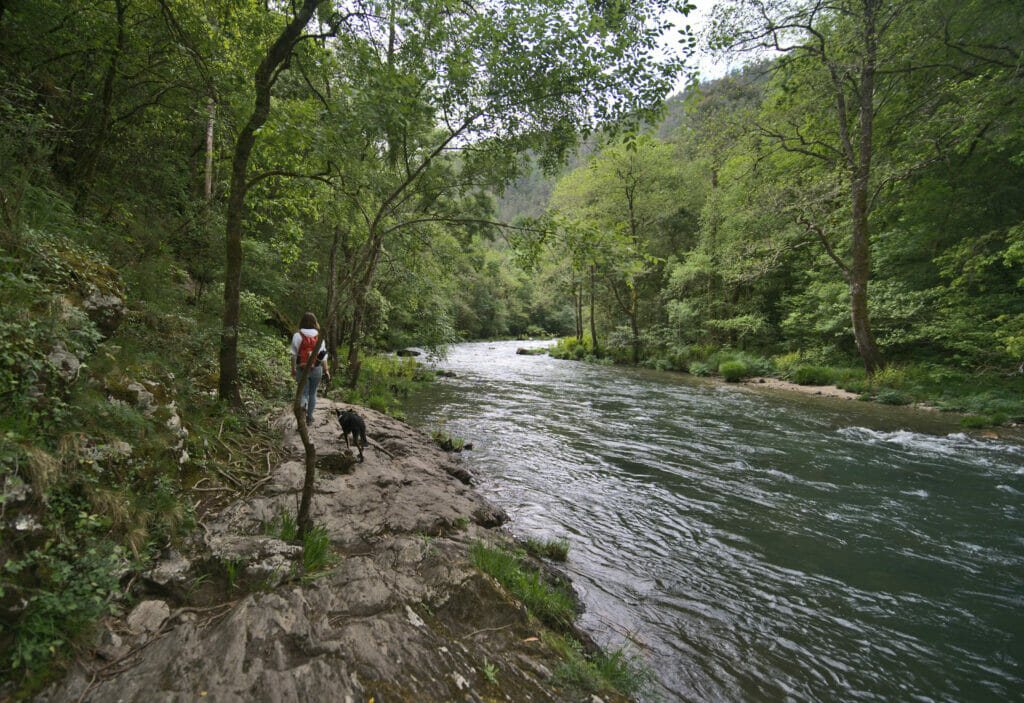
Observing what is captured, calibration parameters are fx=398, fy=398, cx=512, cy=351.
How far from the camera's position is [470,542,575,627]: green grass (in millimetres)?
3791

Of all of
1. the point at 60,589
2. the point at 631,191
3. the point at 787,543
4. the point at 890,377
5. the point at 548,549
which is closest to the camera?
the point at 60,589

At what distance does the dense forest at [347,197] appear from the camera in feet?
10.7

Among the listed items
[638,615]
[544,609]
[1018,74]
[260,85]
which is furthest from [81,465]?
[1018,74]

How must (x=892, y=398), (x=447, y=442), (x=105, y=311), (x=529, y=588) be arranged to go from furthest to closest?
(x=892, y=398) < (x=447, y=442) < (x=105, y=311) < (x=529, y=588)

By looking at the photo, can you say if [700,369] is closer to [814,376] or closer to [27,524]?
[814,376]

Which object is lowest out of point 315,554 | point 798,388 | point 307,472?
point 798,388

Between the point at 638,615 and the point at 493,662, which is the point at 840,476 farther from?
the point at 493,662

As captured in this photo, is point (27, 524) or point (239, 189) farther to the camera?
point (239, 189)

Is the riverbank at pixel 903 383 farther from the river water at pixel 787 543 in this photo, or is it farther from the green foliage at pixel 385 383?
the green foliage at pixel 385 383

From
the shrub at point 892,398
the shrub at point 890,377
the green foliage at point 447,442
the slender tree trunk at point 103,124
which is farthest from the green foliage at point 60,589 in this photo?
the shrub at point 890,377

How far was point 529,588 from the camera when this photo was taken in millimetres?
3939

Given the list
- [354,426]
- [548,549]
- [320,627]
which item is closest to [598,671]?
[548,549]

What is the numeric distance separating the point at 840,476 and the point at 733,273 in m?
12.2

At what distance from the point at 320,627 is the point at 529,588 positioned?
1964mm
